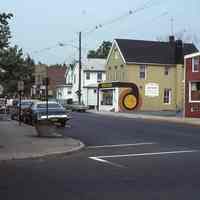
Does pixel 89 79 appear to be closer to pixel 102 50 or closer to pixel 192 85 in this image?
pixel 192 85

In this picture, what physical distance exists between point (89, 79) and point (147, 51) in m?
18.2

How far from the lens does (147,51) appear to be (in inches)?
3093

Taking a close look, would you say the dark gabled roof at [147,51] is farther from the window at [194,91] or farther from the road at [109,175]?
the road at [109,175]

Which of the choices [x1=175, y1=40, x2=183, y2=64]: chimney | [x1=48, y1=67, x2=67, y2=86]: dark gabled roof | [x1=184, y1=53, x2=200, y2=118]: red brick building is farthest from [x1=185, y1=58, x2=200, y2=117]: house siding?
[x1=48, y1=67, x2=67, y2=86]: dark gabled roof

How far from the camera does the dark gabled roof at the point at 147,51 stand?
7682 cm

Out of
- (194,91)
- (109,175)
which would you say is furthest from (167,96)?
(109,175)

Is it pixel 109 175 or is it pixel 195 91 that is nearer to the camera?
pixel 109 175

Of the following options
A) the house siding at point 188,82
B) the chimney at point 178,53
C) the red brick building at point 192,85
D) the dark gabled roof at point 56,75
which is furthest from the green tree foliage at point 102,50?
the red brick building at point 192,85

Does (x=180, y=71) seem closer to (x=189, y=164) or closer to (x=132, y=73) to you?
(x=132, y=73)

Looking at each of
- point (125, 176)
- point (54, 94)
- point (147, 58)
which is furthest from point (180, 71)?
point (125, 176)

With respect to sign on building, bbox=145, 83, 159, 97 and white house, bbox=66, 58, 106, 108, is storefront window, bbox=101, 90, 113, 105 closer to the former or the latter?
sign on building, bbox=145, 83, 159, 97

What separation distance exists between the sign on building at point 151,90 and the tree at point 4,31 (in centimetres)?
5770

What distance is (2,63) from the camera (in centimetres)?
2028

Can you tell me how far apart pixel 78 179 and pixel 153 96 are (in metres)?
64.6
